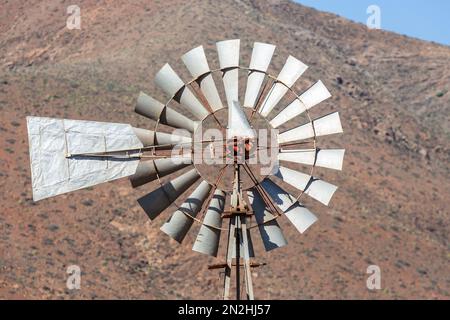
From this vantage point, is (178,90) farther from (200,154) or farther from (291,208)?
(291,208)

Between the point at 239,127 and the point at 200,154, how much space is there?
67 centimetres

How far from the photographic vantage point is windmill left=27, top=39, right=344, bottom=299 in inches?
594

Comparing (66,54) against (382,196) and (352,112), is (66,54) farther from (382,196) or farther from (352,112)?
(382,196)

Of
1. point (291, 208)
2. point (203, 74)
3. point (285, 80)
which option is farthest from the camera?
point (285, 80)

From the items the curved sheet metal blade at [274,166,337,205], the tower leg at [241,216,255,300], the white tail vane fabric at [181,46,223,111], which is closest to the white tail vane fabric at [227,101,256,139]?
the white tail vane fabric at [181,46,223,111]

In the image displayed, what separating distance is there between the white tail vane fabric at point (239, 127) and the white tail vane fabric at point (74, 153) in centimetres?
135

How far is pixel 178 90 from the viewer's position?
50.5ft

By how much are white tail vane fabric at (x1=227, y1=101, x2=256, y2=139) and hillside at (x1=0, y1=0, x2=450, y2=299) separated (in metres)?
21.0

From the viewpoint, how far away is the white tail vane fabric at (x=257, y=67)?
15.7m

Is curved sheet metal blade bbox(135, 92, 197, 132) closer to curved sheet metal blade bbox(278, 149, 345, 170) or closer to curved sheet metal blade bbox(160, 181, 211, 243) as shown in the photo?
curved sheet metal blade bbox(160, 181, 211, 243)

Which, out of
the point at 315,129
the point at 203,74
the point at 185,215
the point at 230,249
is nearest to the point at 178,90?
the point at 203,74

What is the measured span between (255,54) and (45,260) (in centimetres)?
2264
